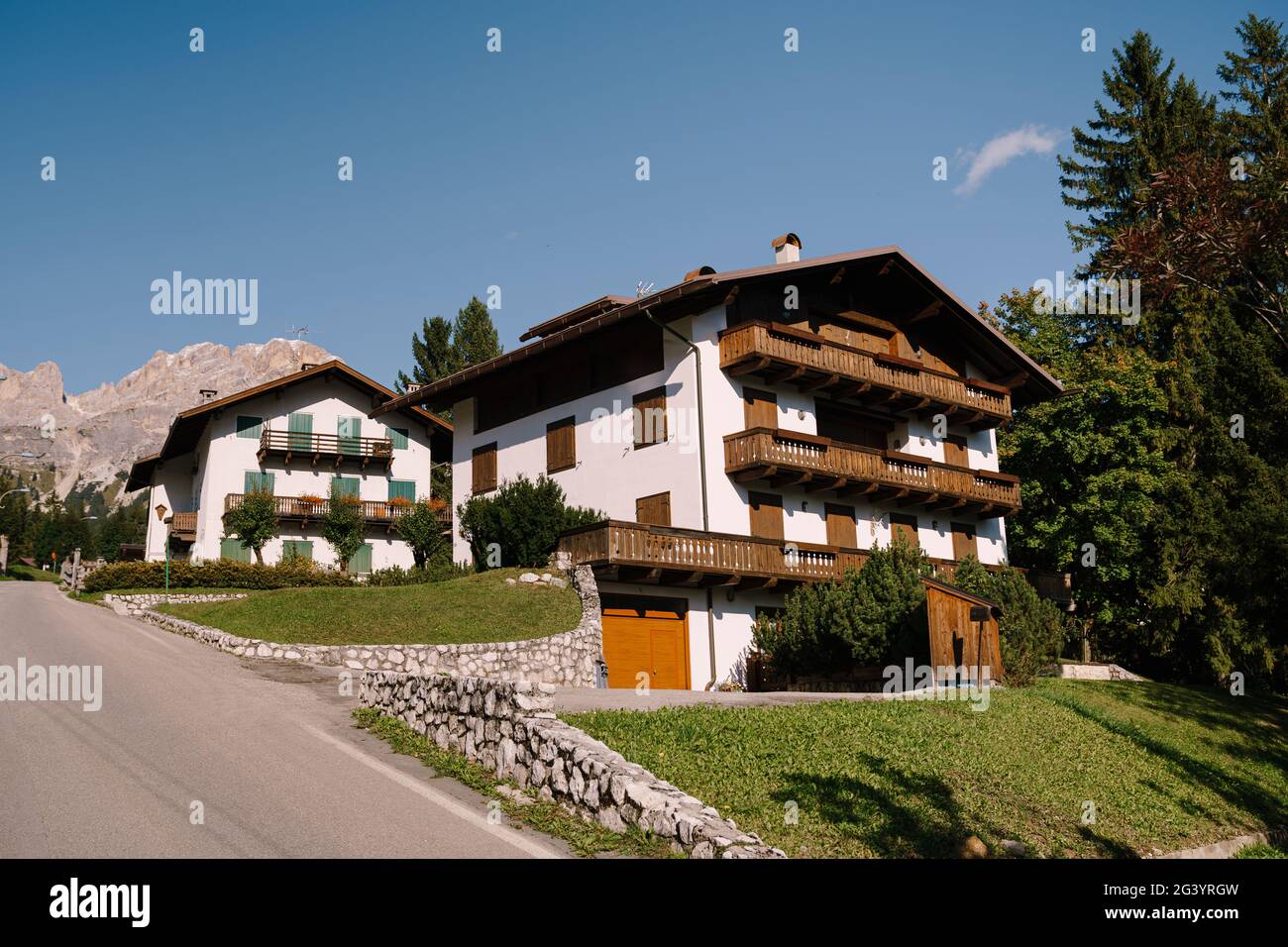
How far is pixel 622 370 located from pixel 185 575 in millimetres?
16576

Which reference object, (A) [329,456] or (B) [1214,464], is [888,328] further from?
(A) [329,456]

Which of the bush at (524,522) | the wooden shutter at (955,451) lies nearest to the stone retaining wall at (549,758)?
the bush at (524,522)

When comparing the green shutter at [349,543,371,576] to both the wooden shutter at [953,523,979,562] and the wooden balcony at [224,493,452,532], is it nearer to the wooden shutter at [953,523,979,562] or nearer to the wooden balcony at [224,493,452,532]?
the wooden balcony at [224,493,452,532]

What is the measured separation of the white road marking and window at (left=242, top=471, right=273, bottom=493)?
33.0 m

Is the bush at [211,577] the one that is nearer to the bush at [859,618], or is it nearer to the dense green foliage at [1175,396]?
the bush at [859,618]

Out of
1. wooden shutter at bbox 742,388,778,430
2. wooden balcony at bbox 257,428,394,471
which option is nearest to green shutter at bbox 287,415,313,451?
wooden balcony at bbox 257,428,394,471

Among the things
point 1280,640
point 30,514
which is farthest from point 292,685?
point 30,514

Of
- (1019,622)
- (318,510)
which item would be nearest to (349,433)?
(318,510)

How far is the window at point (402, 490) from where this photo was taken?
155ft

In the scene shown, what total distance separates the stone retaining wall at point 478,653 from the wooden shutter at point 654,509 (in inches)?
139

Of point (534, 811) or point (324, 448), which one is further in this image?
point (324, 448)

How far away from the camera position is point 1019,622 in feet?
81.3

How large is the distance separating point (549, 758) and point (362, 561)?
3635 cm

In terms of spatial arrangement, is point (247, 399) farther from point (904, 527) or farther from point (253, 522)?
point (904, 527)
